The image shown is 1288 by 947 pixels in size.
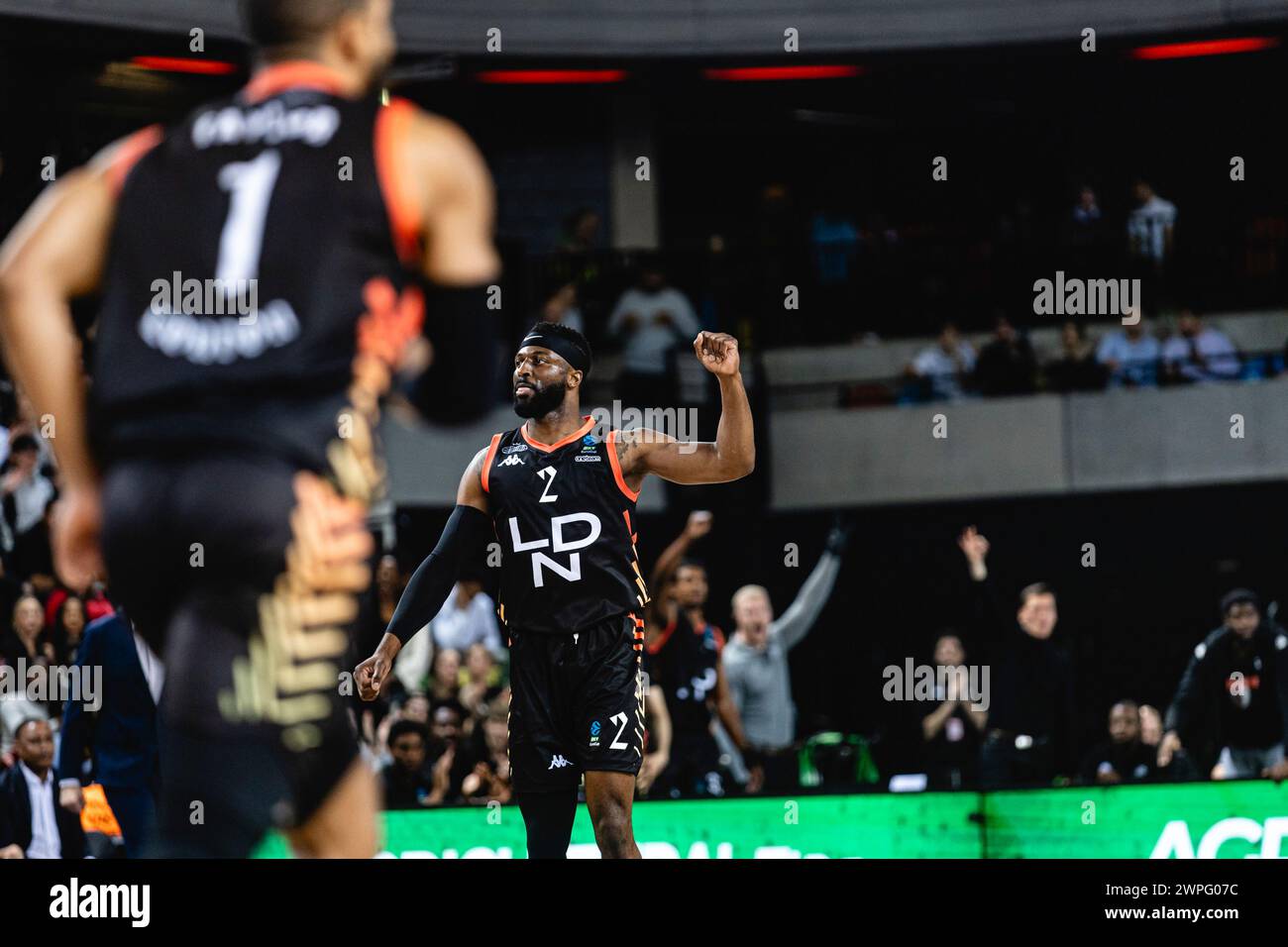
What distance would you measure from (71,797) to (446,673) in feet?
10.5

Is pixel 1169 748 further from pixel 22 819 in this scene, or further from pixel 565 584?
pixel 22 819

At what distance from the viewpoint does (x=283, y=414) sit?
336 centimetres

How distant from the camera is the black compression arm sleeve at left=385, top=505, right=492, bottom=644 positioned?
6.63 m

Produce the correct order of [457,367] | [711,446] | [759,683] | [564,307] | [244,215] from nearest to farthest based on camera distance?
[244,215] → [457,367] → [711,446] → [759,683] → [564,307]

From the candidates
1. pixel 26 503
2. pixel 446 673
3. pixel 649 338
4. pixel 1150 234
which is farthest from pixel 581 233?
pixel 26 503

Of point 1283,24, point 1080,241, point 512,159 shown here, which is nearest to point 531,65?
point 512,159

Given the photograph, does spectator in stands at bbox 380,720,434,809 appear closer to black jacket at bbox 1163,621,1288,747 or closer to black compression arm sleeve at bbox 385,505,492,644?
black compression arm sleeve at bbox 385,505,492,644

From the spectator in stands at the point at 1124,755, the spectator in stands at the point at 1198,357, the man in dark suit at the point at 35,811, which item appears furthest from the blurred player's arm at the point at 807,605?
the spectator in stands at the point at 1198,357

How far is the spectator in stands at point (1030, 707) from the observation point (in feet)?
35.1

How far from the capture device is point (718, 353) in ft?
19.1

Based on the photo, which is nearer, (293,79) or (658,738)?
(293,79)
